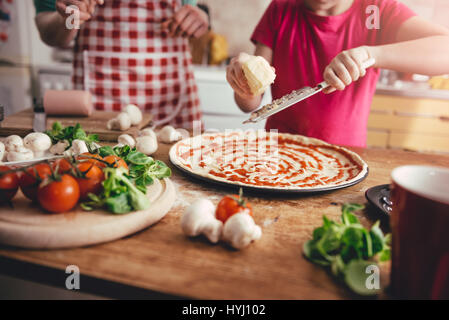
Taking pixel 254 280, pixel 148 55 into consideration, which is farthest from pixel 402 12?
pixel 254 280

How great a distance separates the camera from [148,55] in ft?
5.92

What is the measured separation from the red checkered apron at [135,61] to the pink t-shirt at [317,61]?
1.65 ft

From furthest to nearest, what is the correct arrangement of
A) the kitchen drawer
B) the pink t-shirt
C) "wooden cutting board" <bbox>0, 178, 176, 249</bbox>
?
the kitchen drawer, the pink t-shirt, "wooden cutting board" <bbox>0, 178, 176, 249</bbox>

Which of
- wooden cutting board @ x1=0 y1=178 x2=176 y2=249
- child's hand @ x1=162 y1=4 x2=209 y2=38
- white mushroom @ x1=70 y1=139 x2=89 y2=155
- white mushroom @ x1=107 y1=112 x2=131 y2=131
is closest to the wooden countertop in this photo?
wooden cutting board @ x1=0 y1=178 x2=176 y2=249

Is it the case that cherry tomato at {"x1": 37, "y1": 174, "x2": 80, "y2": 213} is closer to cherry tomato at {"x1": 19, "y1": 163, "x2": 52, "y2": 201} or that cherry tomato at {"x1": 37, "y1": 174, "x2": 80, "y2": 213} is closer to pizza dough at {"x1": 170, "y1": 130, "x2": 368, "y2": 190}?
cherry tomato at {"x1": 19, "y1": 163, "x2": 52, "y2": 201}

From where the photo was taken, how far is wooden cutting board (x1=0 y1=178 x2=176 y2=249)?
1.83ft

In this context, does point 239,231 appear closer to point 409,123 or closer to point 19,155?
point 19,155

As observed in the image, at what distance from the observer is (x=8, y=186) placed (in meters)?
0.62

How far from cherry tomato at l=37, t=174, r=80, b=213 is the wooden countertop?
3.0 inches

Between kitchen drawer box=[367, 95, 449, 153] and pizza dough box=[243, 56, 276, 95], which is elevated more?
pizza dough box=[243, 56, 276, 95]

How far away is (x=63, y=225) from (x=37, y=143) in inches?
19.1

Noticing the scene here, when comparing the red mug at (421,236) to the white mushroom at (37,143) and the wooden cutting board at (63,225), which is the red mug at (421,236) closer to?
the wooden cutting board at (63,225)

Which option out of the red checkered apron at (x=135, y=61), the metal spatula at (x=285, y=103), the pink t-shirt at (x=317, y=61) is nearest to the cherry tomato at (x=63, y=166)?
the metal spatula at (x=285, y=103)
